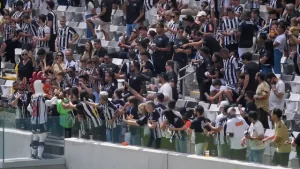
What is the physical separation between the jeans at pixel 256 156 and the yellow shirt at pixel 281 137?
0.36 meters

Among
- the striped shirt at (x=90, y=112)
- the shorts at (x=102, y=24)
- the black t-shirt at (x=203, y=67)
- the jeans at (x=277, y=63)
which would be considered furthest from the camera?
the shorts at (x=102, y=24)

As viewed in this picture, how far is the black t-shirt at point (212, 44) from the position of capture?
26.8 m

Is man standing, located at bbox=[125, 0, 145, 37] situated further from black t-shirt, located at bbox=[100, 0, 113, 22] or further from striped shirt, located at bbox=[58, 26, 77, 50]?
striped shirt, located at bbox=[58, 26, 77, 50]

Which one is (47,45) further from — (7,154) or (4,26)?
(7,154)

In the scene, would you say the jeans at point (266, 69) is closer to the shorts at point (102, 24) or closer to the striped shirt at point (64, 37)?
the striped shirt at point (64, 37)

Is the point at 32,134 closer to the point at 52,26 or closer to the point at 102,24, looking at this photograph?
the point at 52,26

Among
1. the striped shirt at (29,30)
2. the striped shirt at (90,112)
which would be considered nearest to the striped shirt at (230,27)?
the striped shirt at (90,112)

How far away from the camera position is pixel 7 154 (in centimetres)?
2567

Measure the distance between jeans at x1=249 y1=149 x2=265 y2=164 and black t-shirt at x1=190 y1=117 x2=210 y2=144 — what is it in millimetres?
1057

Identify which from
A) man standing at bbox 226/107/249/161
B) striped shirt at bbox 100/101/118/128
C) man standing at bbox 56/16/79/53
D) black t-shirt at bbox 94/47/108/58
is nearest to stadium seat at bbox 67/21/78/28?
man standing at bbox 56/16/79/53

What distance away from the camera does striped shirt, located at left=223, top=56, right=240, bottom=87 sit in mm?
25641

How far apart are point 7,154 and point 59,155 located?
40.3 inches

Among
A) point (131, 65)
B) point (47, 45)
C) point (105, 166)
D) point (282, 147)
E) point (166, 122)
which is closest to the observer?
point (282, 147)

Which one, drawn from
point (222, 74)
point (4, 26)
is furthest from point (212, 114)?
point (4, 26)
